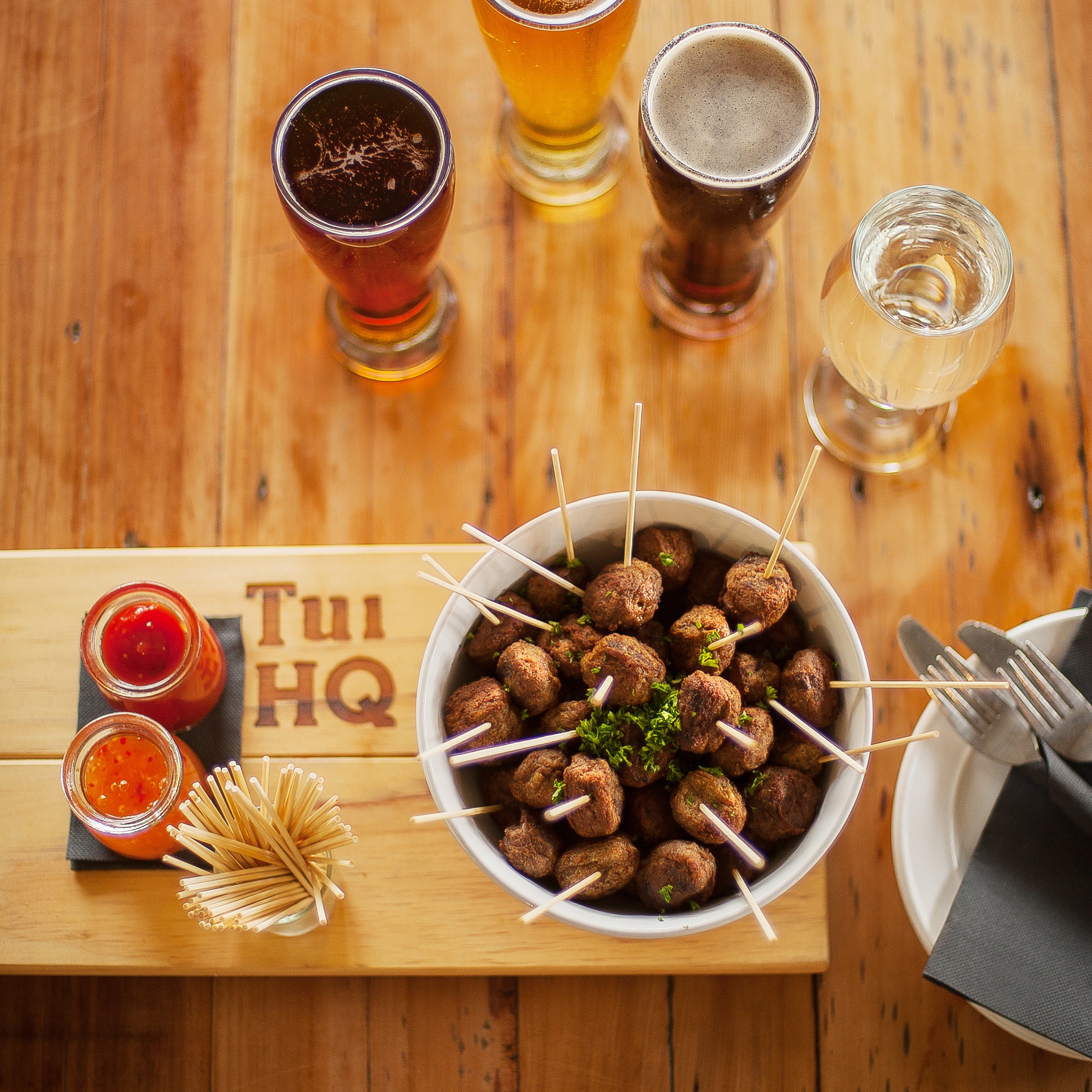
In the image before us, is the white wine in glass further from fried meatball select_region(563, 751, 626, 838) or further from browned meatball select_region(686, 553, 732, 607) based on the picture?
fried meatball select_region(563, 751, 626, 838)

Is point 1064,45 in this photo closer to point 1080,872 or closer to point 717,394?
point 717,394

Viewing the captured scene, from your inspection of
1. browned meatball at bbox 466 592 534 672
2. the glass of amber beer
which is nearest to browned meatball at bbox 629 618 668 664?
browned meatball at bbox 466 592 534 672

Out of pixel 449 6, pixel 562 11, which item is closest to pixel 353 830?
pixel 562 11

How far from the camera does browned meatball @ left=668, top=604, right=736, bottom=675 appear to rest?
0.97 metres

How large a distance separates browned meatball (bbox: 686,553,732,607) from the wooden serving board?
274mm

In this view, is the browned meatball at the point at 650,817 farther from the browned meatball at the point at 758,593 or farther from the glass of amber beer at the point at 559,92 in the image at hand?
the glass of amber beer at the point at 559,92

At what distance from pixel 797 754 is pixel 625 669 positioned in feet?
0.63

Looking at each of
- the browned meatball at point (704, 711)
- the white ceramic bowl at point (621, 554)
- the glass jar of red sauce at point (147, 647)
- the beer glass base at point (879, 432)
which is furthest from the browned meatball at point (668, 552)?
the glass jar of red sauce at point (147, 647)

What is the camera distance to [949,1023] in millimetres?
1222

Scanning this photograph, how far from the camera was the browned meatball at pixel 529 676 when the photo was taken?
0.98 metres

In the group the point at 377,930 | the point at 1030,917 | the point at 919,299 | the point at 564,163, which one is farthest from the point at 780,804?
the point at 564,163

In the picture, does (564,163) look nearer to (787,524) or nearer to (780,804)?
(787,524)

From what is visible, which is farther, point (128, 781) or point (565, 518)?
point (128, 781)

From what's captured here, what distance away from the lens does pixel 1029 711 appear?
1108 millimetres
